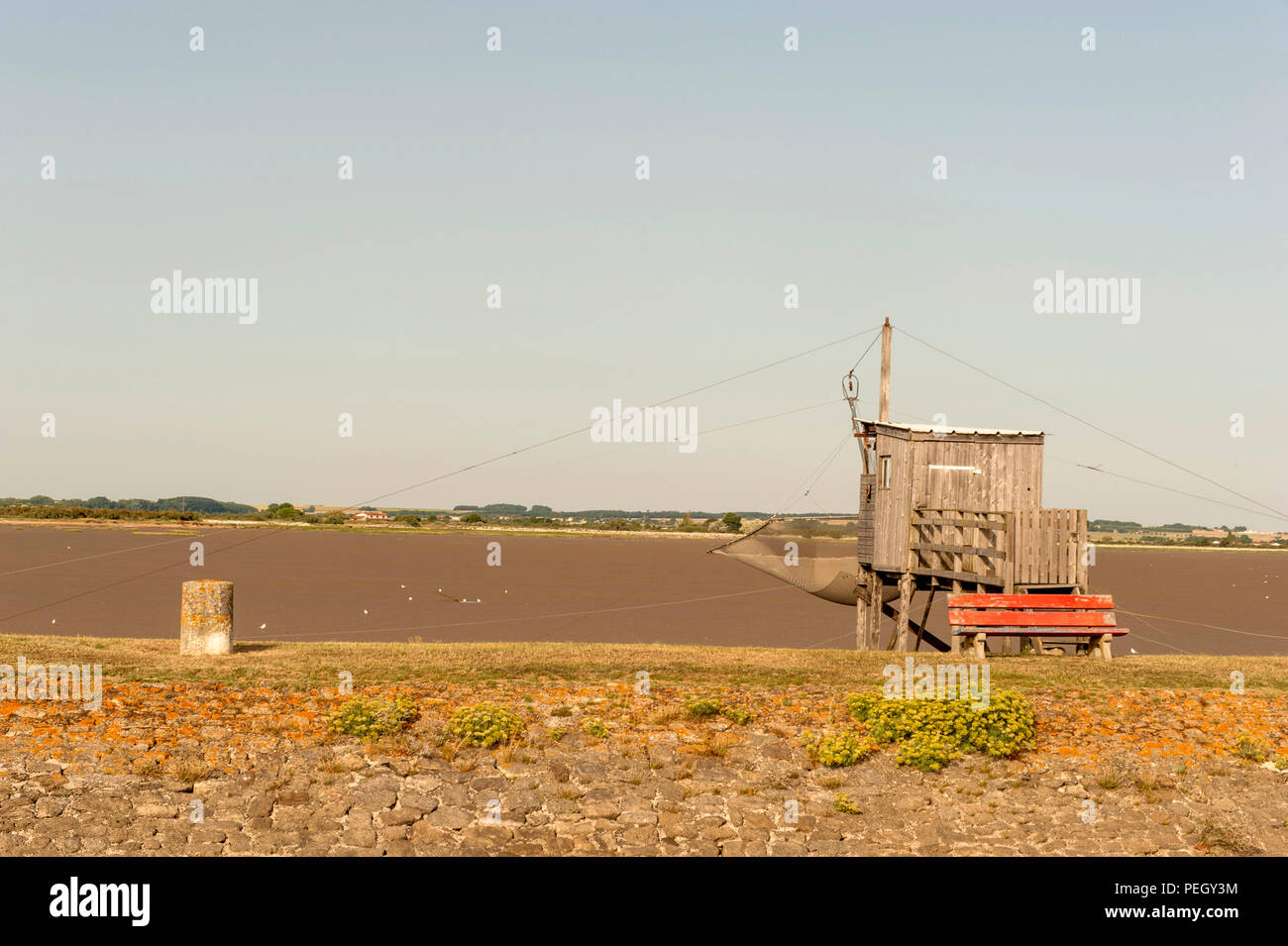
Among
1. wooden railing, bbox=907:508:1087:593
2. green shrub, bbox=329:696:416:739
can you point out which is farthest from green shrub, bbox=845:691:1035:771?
wooden railing, bbox=907:508:1087:593

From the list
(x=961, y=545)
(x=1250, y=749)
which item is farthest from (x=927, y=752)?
(x=961, y=545)

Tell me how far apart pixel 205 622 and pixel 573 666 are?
20.1 ft

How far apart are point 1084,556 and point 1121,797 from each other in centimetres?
967

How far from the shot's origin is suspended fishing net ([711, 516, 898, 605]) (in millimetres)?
30672

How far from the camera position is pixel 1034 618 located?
19.7 meters

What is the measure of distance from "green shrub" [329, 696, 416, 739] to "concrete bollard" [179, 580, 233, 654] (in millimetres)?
4317

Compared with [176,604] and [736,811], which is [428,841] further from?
[176,604]

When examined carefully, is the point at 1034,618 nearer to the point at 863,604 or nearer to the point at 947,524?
the point at 947,524

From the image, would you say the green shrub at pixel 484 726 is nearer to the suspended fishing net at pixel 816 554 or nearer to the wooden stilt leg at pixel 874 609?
the wooden stilt leg at pixel 874 609

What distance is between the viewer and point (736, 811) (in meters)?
12.3

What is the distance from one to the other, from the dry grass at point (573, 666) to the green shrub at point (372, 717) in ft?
4.39
